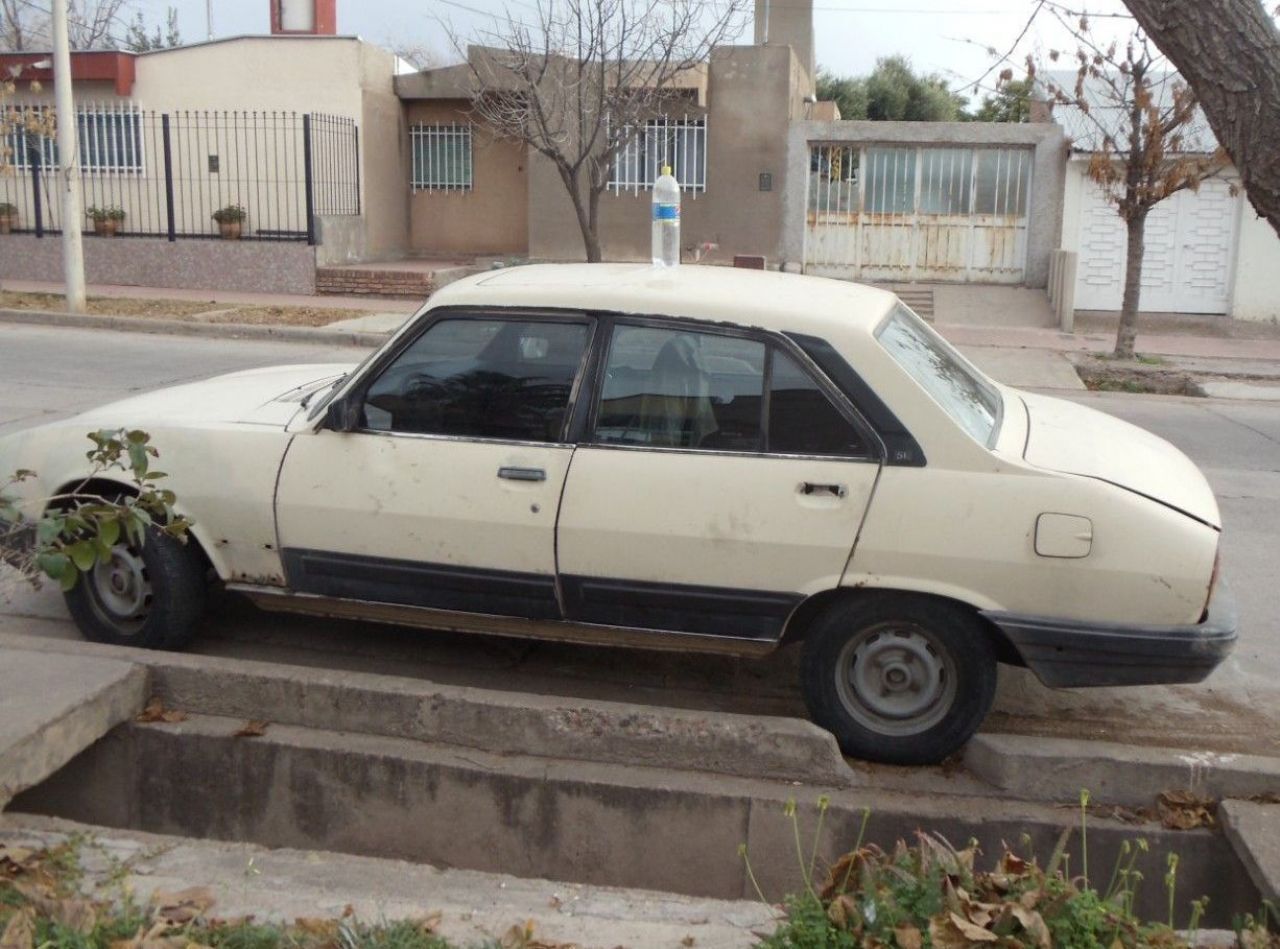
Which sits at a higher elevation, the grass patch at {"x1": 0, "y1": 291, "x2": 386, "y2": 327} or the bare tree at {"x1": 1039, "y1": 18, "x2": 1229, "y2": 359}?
the bare tree at {"x1": 1039, "y1": 18, "x2": 1229, "y2": 359}

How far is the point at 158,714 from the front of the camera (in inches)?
191

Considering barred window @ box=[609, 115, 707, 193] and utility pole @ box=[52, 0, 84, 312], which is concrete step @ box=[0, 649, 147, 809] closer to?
utility pole @ box=[52, 0, 84, 312]

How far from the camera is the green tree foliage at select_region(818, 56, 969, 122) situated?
3753 cm

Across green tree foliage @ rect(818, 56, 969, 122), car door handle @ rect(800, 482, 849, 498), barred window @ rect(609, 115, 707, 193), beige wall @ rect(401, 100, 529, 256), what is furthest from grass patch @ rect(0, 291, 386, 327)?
green tree foliage @ rect(818, 56, 969, 122)

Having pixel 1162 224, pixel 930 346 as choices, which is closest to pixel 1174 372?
pixel 1162 224

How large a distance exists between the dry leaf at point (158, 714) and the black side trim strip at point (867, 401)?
257cm

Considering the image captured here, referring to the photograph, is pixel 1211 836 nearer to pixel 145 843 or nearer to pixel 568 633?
pixel 568 633

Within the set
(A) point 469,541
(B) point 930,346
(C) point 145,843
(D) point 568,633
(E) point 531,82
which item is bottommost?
(C) point 145,843

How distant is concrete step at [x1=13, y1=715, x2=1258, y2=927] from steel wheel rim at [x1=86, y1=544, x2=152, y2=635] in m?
0.67

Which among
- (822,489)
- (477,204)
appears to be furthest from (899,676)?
(477,204)

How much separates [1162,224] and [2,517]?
66.2ft

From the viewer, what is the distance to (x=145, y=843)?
4.28 metres

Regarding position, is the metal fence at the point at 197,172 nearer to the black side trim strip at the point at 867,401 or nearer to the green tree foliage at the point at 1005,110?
the green tree foliage at the point at 1005,110

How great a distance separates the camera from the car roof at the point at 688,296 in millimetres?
4832
